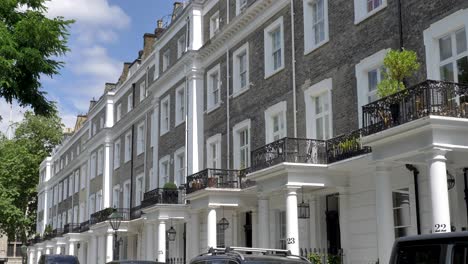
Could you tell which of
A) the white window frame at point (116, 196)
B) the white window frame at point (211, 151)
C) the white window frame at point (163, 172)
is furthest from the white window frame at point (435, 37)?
the white window frame at point (116, 196)

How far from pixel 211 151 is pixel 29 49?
16762mm

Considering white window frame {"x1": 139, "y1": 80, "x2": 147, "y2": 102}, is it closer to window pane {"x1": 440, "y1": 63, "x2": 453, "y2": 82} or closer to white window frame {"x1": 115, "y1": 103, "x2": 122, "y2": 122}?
white window frame {"x1": 115, "y1": 103, "x2": 122, "y2": 122}

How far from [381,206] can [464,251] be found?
8.45 m

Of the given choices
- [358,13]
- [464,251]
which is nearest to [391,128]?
Result: [358,13]

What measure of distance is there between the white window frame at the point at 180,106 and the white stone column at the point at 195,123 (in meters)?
1.37

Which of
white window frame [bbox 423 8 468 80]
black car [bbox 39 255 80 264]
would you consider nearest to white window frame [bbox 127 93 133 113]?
black car [bbox 39 255 80 264]

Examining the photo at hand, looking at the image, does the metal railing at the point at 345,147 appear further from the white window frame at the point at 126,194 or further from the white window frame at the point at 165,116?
the white window frame at the point at 126,194

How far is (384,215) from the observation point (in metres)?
15.1

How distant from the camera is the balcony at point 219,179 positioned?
24781 millimetres

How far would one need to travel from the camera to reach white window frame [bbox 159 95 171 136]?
3384 centimetres

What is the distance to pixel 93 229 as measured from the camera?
42750mm

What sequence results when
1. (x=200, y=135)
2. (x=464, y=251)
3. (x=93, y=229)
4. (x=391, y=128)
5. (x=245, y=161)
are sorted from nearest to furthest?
(x=464, y=251) → (x=391, y=128) → (x=245, y=161) → (x=200, y=135) → (x=93, y=229)

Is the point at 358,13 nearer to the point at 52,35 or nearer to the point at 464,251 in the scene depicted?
the point at 52,35

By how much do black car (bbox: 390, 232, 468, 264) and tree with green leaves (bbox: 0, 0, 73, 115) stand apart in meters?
7.63
